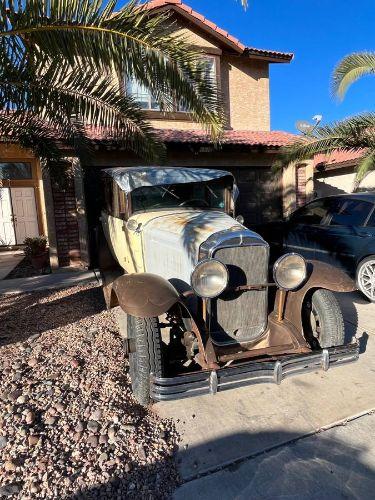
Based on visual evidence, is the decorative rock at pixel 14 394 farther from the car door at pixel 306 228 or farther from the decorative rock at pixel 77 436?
the car door at pixel 306 228

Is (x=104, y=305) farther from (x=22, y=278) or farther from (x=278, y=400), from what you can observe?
(x=278, y=400)

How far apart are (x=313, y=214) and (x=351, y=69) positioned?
3418 mm

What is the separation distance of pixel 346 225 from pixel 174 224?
373 centimetres

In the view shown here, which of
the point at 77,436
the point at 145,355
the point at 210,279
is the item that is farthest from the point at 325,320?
the point at 77,436

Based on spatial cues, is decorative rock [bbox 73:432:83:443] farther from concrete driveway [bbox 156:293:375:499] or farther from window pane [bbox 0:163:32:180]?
window pane [bbox 0:163:32:180]

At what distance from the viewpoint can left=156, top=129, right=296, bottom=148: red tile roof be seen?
8.11 m

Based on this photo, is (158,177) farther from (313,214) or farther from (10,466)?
(313,214)

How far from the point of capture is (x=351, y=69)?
723cm

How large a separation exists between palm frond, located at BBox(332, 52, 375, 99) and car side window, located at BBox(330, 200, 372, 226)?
124 inches

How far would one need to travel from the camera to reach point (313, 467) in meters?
2.25

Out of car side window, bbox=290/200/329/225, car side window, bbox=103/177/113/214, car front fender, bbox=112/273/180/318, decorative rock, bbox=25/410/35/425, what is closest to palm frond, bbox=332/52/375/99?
car side window, bbox=290/200/329/225

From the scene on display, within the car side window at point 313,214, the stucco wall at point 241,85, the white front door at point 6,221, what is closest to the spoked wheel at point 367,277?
the car side window at point 313,214

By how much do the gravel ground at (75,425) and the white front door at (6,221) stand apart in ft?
22.0

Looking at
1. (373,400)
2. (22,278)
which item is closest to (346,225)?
(373,400)
